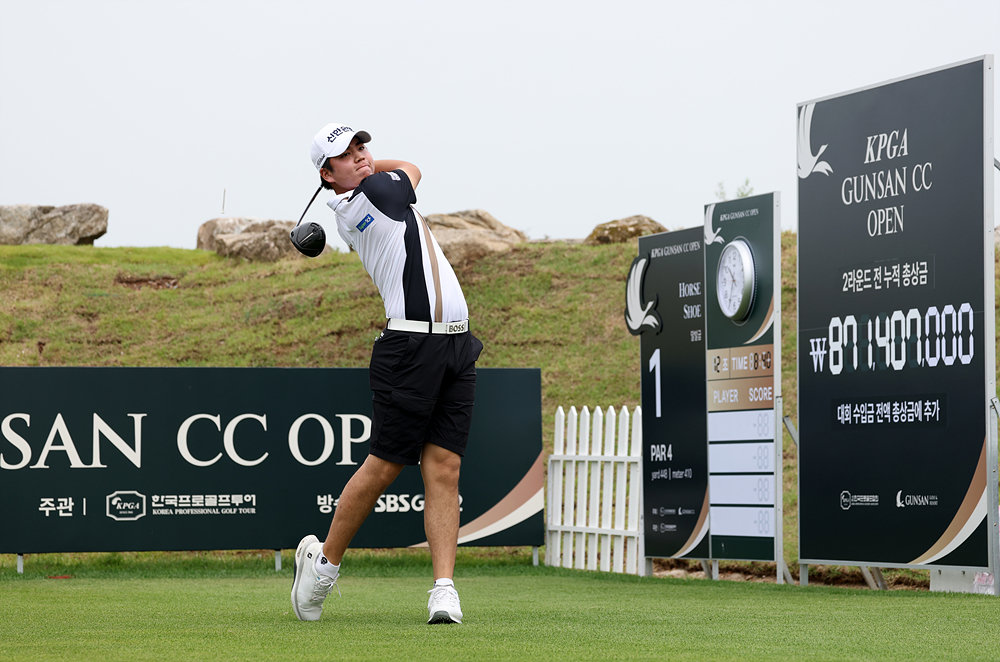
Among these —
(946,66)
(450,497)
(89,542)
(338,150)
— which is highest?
(946,66)

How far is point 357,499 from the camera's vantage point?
4.70 meters

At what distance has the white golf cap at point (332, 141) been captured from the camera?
4762mm

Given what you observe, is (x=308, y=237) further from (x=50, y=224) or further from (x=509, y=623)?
(x=50, y=224)

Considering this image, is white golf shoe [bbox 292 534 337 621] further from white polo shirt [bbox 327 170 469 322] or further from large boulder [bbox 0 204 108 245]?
large boulder [bbox 0 204 108 245]

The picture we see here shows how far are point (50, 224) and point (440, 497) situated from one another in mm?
25115

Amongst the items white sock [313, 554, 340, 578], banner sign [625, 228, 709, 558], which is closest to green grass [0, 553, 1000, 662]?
white sock [313, 554, 340, 578]

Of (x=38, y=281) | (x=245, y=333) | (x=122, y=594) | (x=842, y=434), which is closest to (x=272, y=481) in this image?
(x=122, y=594)

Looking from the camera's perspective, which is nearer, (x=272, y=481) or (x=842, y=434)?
(x=842, y=434)

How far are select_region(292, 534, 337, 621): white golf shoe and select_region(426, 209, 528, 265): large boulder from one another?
1705cm

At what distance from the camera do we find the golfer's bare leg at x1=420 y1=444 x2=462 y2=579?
470 cm

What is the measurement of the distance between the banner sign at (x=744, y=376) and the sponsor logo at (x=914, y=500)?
1.03 metres

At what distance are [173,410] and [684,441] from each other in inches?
146

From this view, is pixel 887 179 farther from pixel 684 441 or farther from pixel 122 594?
pixel 122 594

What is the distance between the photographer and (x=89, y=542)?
9.15 metres
